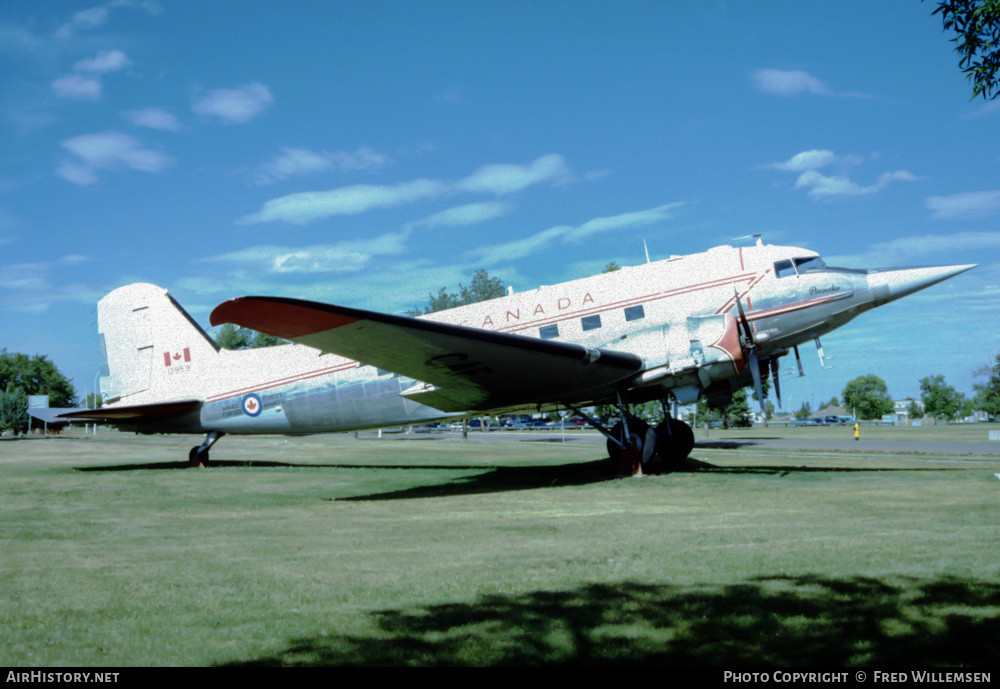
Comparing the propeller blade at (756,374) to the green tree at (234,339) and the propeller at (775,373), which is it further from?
the green tree at (234,339)

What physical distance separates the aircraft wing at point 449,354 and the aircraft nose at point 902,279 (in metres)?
5.74

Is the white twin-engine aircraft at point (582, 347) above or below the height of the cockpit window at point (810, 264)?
below

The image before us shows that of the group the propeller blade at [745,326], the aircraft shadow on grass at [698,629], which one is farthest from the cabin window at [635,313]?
the aircraft shadow on grass at [698,629]

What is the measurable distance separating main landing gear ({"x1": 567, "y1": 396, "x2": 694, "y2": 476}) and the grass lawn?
3.20 m

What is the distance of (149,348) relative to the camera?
73.4 ft

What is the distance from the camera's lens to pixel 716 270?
16.6 metres

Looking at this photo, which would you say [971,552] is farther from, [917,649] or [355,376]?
[355,376]

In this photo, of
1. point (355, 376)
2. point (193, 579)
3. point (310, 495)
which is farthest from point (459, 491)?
point (193, 579)

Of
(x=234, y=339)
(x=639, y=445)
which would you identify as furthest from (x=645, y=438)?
(x=234, y=339)

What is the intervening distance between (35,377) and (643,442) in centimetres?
12664

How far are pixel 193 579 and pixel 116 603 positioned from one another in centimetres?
91

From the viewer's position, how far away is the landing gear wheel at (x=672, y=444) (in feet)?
59.5

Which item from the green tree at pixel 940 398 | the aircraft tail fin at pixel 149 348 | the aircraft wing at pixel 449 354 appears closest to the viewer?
the aircraft wing at pixel 449 354

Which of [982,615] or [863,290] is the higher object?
[863,290]
